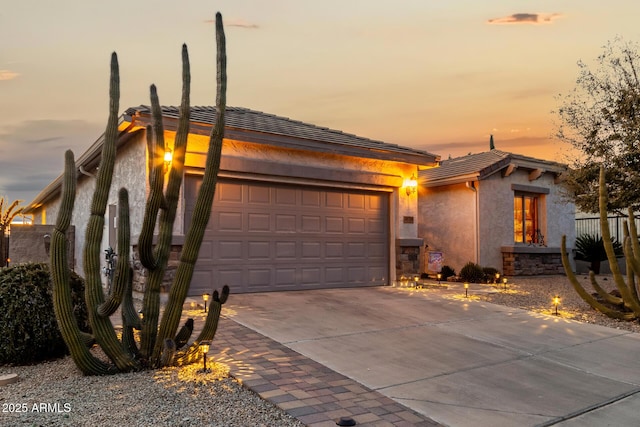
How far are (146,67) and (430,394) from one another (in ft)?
32.9

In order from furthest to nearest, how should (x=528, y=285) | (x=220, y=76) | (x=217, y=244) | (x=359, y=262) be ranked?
(x=528, y=285)
(x=359, y=262)
(x=217, y=244)
(x=220, y=76)

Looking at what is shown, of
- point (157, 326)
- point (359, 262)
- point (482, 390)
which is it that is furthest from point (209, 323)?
point (359, 262)

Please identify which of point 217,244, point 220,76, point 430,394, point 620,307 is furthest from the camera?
point 217,244

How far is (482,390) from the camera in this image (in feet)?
15.5

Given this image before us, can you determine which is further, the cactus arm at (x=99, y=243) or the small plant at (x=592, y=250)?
the small plant at (x=592, y=250)

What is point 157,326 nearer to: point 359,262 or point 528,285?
point 359,262

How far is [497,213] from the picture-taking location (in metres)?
15.9

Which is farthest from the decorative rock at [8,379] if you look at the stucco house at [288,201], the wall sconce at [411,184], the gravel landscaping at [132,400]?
the wall sconce at [411,184]

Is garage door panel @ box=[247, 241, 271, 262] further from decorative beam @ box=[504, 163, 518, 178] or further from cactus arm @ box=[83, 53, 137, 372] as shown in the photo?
decorative beam @ box=[504, 163, 518, 178]

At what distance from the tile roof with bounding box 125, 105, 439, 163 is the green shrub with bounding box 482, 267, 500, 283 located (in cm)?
421

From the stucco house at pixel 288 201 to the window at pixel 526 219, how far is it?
6070 mm

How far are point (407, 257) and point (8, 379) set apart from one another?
8943mm

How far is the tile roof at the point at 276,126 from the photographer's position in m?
9.45

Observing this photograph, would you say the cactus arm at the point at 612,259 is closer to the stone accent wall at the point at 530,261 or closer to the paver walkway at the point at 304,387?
the paver walkway at the point at 304,387
